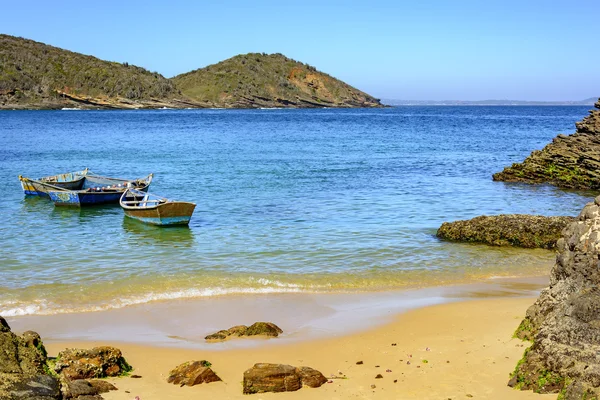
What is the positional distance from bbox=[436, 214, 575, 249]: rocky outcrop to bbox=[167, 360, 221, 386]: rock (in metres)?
11.7

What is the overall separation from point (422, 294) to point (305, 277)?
2852 millimetres

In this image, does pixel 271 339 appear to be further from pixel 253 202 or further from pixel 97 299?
pixel 253 202

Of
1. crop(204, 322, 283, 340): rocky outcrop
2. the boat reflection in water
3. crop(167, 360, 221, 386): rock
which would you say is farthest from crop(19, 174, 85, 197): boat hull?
crop(167, 360, 221, 386): rock

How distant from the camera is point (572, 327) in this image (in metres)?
7.86

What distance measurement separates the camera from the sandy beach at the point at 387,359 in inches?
321

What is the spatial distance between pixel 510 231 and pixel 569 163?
16.1m

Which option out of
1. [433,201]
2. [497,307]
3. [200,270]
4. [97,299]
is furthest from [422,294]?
[433,201]

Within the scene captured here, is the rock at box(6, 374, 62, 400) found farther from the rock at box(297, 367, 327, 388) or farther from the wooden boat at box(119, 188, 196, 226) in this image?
the wooden boat at box(119, 188, 196, 226)

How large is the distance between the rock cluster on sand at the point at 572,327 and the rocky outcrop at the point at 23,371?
5.57 m

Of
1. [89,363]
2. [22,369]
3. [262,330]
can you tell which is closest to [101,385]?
[89,363]

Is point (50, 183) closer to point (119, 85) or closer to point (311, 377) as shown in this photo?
point (311, 377)

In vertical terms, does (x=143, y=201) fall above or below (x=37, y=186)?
below

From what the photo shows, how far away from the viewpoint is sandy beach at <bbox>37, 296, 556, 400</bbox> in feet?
26.7

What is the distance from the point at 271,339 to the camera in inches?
417
